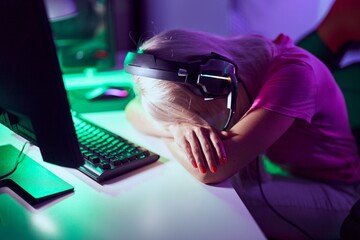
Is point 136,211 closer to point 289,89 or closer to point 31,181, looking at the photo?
point 31,181

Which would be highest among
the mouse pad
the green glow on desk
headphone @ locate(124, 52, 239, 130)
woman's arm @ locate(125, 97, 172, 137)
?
headphone @ locate(124, 52, 239, 130)

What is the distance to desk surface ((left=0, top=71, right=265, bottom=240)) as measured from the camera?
557mm

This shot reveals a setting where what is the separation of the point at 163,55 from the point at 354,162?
0.62 m

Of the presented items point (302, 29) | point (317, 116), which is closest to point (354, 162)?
point (317, 116)

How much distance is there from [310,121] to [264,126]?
0.63ft

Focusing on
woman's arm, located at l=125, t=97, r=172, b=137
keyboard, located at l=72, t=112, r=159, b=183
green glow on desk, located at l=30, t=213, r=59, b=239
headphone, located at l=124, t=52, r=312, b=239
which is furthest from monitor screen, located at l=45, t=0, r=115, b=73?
green glow on desk, located at l=30, t=213, r=59, b=239

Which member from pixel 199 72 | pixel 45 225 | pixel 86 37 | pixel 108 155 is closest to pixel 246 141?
pixel 199 72

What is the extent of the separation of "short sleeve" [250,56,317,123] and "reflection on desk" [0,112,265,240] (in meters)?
0.20

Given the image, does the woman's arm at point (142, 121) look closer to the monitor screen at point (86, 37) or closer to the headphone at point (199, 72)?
the headphone at point (199, 72)

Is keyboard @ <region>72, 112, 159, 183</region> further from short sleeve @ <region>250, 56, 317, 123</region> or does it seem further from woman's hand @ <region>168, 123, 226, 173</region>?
short sleeve @ <region>250, 56, 317, 123</region>

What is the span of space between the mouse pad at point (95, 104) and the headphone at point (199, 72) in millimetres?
406

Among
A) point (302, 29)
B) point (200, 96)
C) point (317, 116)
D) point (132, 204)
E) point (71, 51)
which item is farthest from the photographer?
point (302, 29)

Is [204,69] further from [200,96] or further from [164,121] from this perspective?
[164,121]

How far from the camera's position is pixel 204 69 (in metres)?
0.72
